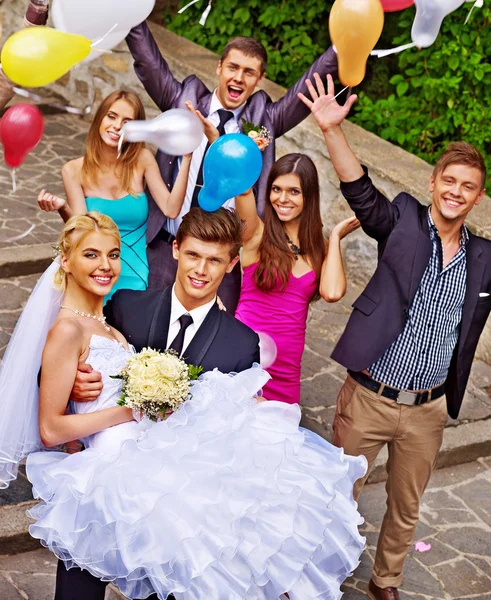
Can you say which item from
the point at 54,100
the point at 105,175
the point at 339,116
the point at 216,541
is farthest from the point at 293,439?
the point at 54,100

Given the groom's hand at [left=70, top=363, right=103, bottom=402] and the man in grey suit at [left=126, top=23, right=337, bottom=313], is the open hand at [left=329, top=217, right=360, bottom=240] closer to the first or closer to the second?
the man in grey suit at [left=126, top=23, right=337, bottom=313]

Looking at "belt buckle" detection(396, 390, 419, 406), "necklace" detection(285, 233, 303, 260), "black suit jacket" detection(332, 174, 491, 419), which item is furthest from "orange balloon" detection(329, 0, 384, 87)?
"belt buckle" detection(396, 390, 419, 406)

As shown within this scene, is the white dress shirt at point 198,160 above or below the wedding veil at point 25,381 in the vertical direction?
above

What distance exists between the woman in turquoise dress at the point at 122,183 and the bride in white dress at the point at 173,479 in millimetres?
1190

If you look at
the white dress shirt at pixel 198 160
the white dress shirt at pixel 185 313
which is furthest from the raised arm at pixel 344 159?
the white dress shirt at pixel 198 160

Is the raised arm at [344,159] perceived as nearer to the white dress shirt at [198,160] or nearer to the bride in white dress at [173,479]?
the bride in white dress at [173,479]

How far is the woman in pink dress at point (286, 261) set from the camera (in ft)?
14.5

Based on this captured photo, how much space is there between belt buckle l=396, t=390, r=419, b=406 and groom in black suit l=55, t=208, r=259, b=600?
748 mm

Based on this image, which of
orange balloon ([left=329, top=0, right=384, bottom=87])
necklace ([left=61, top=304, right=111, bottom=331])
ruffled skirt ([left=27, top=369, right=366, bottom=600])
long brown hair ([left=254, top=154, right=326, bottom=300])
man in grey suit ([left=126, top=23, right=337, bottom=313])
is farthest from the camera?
man in grey suit ([left=126, top=23, right=337, bottom=313])

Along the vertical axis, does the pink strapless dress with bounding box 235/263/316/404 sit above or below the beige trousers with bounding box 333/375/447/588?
above

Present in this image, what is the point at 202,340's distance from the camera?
361cm

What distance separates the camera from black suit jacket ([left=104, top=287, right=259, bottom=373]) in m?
3.59

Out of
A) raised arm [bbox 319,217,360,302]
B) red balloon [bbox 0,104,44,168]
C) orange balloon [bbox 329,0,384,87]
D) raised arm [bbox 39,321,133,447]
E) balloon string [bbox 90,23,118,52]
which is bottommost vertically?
raised arm [bbox 39,321,133,447]

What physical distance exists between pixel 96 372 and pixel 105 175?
5.75 feet
